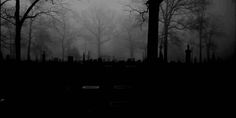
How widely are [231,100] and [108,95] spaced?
12.4 ft

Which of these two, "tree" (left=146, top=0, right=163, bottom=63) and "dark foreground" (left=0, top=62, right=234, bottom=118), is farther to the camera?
"tree" (left=146, top=0, right=163, bottom=63)

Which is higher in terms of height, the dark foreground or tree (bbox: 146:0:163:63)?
tree (bbox: 146:0:163:63)

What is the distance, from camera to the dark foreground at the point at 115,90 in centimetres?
473

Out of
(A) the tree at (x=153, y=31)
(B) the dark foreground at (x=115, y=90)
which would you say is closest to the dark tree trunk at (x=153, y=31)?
(A) the tree at (x=153, y=31)

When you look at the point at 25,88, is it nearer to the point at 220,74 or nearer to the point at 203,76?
the point at 203,76

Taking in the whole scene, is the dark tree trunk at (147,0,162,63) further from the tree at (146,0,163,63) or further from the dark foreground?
→ the dark foreground

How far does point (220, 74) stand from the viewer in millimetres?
6746

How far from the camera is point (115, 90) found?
5805 mm

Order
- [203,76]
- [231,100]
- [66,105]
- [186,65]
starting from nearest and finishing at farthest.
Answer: [66,105], [231,100], [203,76], [186,65]

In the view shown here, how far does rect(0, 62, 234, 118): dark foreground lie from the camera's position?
4730 mm

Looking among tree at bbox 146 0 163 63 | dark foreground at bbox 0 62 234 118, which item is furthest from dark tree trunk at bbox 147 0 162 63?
dark foreground at bbox 0 62 234 118

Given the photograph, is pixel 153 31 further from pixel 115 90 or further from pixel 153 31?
pixel 115 90

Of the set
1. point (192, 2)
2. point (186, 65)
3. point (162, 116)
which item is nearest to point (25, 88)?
point (162, 116)

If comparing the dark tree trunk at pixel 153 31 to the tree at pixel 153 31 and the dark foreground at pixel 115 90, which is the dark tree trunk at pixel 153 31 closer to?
the tree at pixel 153 31
